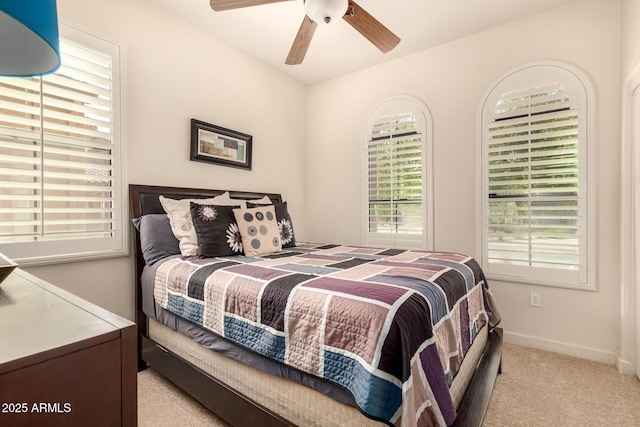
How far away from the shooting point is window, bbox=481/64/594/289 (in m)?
2.41

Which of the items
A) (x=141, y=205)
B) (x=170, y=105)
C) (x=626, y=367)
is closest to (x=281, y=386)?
(x=141, y=205)

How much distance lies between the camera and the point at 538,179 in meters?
2.54

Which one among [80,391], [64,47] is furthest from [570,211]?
[64,47]

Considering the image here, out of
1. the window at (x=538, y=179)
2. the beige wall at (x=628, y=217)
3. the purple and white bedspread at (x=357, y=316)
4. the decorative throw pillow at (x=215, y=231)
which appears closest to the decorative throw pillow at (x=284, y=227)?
the decorative throw pillow at (x=215, y=231)

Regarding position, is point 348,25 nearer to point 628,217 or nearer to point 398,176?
point 398,176

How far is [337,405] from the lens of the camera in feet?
3.81

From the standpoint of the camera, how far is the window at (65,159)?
6.07ft

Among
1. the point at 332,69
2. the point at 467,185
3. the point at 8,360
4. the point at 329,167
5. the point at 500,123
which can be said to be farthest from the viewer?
the point at 329,167

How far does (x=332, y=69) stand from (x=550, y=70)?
2.10m

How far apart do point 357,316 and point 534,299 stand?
7.35ft

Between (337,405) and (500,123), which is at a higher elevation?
(500,123)

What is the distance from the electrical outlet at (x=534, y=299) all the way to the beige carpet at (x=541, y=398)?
1.40ft

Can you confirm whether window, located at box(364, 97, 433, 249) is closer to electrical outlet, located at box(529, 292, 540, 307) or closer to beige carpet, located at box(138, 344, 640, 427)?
electrical outlet, located at box(529, 292, 540, 307)

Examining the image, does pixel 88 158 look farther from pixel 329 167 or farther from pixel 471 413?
pixel 471 413
